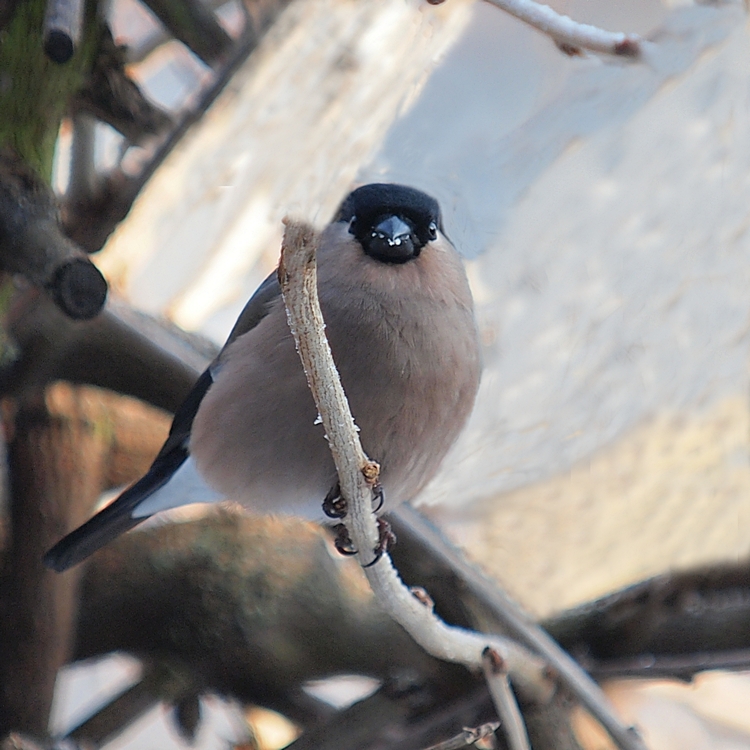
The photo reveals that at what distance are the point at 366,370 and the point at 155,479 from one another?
0.52 metres

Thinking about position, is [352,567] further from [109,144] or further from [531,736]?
[109,144]

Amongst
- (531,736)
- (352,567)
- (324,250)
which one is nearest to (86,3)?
(324,250)

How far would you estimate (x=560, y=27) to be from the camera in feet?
2.47

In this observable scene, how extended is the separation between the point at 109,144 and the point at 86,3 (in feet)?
1.39

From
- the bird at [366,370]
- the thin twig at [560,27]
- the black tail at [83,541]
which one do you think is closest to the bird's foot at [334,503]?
the bird at [366,370]

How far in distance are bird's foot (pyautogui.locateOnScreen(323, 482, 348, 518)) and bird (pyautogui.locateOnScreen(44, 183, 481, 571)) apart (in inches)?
1.4

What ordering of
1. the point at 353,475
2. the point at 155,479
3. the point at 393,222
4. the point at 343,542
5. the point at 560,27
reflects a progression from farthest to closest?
1. the point at 155,479
2. the point at 343,542
3. the point at 393,222
4. the point at 353,475
5. the point at 560,27

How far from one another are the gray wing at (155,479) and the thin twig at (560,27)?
0.57 m

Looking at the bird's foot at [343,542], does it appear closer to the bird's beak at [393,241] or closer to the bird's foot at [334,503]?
the bird's foot at [334,503]

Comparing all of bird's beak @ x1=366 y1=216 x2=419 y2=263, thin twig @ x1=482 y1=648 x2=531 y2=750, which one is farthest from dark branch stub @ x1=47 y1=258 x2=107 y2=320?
thin twig @ x1=482 y1=648 x2=531 y2=750

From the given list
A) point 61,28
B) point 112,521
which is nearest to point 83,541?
point 112,521

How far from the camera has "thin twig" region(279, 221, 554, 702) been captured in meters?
0.70

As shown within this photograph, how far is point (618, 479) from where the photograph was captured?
154 cm

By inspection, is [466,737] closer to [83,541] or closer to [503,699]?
[503,699]
